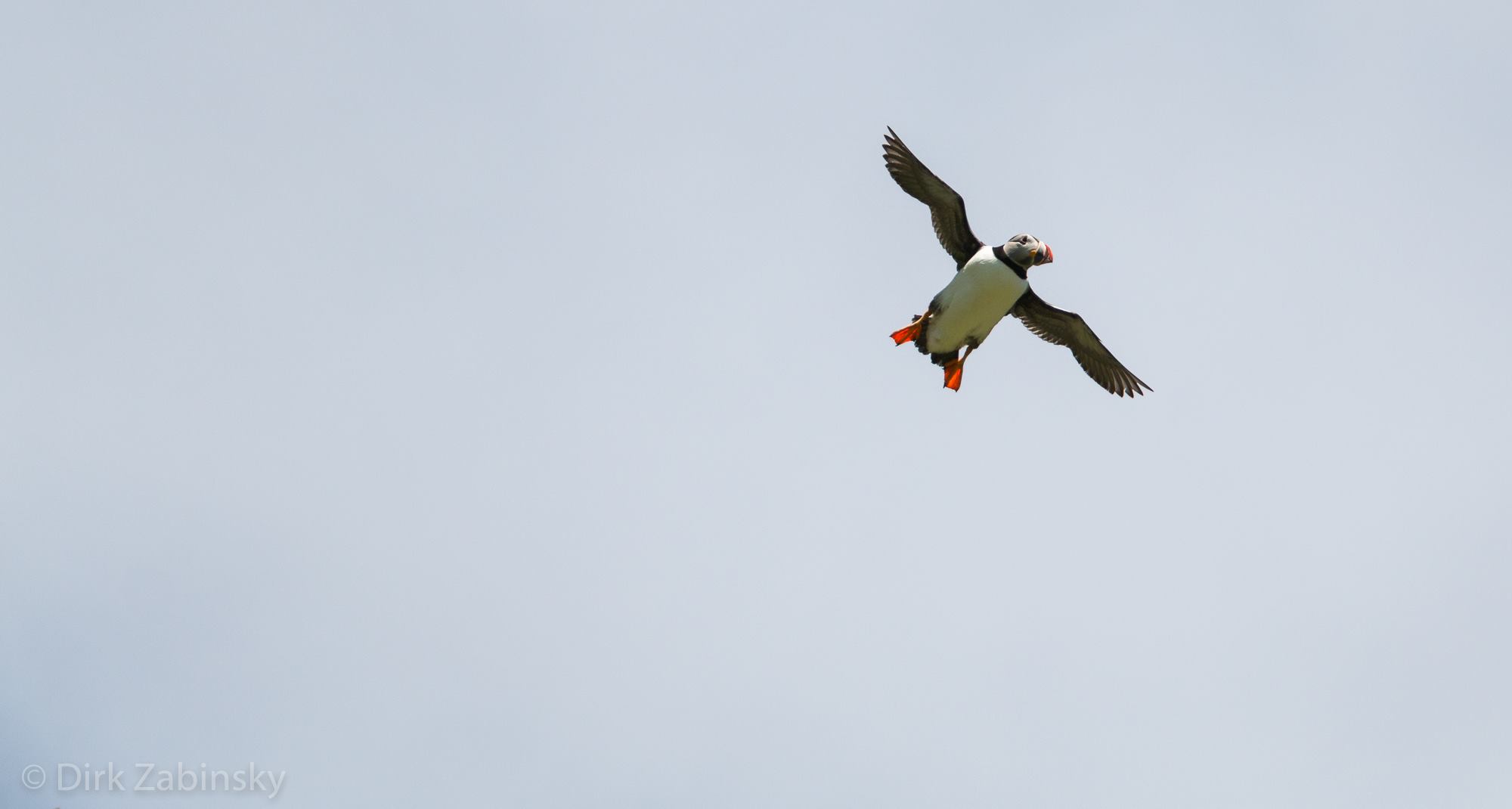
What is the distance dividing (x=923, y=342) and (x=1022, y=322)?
5.16 ft

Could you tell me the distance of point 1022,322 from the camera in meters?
A: 19.4

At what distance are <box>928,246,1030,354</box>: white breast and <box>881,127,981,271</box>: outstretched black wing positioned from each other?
0.77ft

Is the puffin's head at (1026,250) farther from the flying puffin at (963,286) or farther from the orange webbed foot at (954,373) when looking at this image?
the orange webbed foot at (954,373)

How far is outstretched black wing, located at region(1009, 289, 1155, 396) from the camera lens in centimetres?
1892

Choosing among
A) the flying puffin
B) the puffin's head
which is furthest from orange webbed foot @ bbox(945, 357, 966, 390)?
the puffin's head

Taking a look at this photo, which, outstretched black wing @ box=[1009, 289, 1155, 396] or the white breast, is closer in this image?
the white breast

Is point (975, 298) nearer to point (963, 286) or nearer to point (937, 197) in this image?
point (963, 286)

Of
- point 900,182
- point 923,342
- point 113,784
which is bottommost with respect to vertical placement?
point 113,784

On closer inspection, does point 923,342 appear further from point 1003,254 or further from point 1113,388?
point 1113,388

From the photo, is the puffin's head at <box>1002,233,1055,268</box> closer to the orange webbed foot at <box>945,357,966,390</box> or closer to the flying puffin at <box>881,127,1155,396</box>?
the flying puffin at <box>881,127,1155,396</box>

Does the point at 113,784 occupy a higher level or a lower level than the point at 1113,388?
lower

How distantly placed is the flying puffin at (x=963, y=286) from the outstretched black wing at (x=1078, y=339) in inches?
0.7

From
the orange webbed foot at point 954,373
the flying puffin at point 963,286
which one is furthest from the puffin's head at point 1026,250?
the orange webbed foot at point 954,373

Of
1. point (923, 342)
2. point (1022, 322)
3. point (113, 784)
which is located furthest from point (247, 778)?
point (1022, 322)
